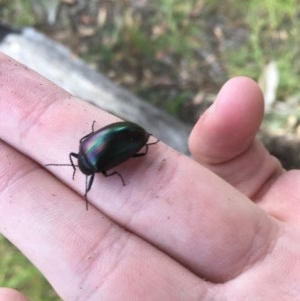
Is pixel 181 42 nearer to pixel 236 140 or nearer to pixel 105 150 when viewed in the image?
pixel 236 140

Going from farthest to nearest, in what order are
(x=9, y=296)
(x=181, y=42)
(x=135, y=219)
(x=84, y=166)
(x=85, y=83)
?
(x=181, y=42)
(x=85, y=83)
(x=84, y=166)
(x=135, y=219)
(x=9, y=296)

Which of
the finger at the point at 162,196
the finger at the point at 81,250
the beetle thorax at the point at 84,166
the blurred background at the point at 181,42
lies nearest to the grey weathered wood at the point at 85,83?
the blurred background at the point at 181,42

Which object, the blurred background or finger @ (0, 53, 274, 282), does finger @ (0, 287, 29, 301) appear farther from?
the blurred background

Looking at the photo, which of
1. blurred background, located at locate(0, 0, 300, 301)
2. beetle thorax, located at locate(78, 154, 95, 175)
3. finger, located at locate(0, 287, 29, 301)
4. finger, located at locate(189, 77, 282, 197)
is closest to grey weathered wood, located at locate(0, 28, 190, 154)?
blurred background, located at locate(0, 0, 300, 301)

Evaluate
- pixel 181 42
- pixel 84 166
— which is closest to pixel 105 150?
pixel 84 166

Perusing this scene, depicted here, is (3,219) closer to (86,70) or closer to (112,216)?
(112,216)

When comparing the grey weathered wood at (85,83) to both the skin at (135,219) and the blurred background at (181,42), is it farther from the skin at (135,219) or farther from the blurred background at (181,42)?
the skin at (135,219)
